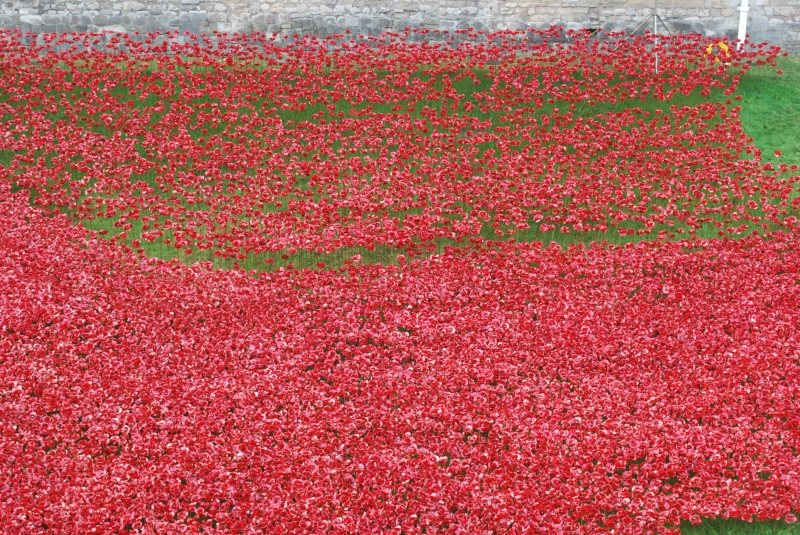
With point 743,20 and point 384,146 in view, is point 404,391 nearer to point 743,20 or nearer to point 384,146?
point 384,146

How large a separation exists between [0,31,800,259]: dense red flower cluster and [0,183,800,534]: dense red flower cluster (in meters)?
0.88

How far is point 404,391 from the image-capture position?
7.45 metres

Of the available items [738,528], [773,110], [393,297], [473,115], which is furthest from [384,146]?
[738,528]

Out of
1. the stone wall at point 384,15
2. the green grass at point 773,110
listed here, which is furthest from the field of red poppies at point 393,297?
the stone wall at point 384,15

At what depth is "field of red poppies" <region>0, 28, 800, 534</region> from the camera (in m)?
6.41

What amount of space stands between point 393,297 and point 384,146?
406cm

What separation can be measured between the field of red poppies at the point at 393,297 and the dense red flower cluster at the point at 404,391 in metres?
0.03

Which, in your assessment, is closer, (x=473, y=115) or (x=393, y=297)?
(x=393, y=297)

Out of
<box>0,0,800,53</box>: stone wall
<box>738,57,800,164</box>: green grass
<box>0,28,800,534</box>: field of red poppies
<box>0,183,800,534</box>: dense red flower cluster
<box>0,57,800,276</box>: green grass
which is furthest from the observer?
<box>0,0,800,53</box>: stone wall

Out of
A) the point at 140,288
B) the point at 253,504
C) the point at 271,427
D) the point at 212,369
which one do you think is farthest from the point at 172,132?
the point at 253,504

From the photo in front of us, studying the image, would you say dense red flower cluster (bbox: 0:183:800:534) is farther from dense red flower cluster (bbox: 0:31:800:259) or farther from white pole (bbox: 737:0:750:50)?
white pole (bbox: 737:0:750:50)

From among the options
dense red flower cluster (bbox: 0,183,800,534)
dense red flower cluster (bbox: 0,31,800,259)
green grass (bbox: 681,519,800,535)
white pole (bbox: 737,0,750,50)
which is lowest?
green grass (bbox: 681,519,800,535)

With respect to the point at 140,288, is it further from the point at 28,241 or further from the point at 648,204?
the point at 648,204

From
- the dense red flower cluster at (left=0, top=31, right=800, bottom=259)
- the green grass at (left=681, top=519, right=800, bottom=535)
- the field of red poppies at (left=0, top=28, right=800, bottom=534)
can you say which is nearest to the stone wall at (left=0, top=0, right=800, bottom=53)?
the dense red flower cluster at (left=0, top=31, right=800, bottom=259)
